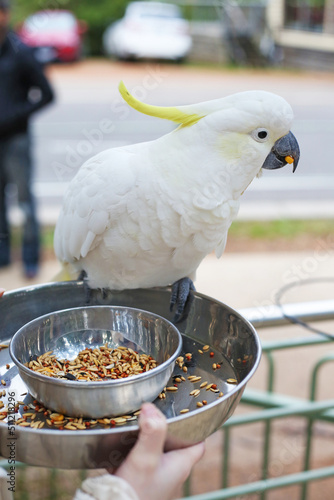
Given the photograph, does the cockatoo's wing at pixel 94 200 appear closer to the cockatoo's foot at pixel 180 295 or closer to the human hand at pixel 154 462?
the cockatoo's foot at pixel 180 295

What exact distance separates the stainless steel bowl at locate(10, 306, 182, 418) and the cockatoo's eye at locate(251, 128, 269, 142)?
1.08 feet

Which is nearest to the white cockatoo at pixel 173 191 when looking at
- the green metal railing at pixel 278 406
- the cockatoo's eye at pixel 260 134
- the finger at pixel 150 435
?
the cockatoo's eye at pixel 260 134

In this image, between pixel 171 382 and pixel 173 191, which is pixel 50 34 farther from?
pixel 171 382

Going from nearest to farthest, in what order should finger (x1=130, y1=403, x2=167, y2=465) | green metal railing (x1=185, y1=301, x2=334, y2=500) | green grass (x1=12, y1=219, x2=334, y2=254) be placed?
finger (x1=130, y1=403, x2=167, y2=465)
green metal railing (x1=185, y1=301, x2=334, y2=500)
green grass (x1=12, y1=219, x2=334, y2=254)

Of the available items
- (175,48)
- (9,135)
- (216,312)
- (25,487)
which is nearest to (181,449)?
(216,312)

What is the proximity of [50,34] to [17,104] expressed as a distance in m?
2.88

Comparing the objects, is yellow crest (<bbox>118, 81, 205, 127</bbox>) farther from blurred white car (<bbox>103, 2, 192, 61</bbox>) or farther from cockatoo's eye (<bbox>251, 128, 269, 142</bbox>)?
blurred white car (<bbox>103, 2, 192, 61</bbox>)

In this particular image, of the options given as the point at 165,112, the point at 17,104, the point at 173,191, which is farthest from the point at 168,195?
the point at 17,104

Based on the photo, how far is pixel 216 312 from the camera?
93 centimetres

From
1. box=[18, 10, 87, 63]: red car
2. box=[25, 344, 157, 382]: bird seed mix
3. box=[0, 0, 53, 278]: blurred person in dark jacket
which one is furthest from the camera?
box=[18, 10, 87, 63]: red car

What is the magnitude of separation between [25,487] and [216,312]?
45.2 inches

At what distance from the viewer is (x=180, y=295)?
101 cm

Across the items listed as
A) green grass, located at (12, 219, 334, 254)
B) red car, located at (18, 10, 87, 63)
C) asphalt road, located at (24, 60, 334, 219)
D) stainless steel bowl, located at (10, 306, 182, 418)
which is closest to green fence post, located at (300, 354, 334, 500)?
stainless steel bowl, located at (10, 306, 182, 418)

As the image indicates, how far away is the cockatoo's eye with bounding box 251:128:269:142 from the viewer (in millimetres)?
840
